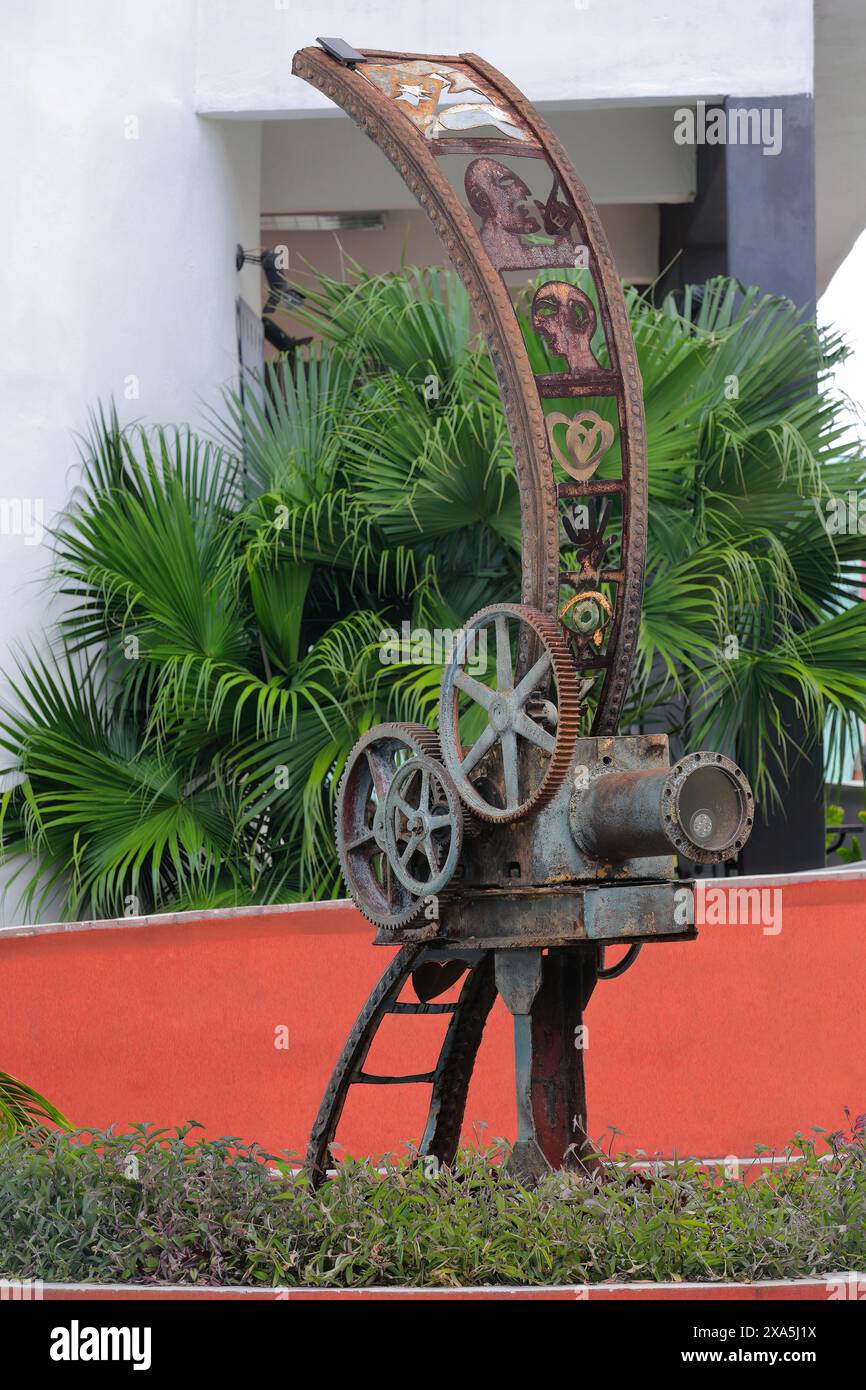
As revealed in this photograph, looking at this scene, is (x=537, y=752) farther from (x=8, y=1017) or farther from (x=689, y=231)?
(x=689, y=231)

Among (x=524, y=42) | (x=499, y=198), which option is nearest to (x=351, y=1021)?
(x=499, y=198)

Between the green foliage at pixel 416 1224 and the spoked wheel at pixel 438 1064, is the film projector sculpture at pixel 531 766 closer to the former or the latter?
the spoked wheel at pixel 438 1064

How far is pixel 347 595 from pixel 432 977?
4.00 m

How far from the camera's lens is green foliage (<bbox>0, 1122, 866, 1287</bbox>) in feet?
13.6

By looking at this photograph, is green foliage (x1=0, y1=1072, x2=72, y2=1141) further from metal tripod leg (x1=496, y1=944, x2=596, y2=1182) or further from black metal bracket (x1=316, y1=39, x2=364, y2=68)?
black metal bracket (x1=316, y1=39, x2=364, y2=68)

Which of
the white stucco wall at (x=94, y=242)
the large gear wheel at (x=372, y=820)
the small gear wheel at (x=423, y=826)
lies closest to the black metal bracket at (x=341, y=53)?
the large gear wheel at (x=372, y=820)

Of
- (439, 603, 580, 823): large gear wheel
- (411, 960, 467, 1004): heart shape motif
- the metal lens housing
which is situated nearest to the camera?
the metal lens housing

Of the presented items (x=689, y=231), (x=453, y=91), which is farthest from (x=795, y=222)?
(x=453, y=91)

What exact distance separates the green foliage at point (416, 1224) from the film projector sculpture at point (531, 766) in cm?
24

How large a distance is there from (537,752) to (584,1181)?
1.10m

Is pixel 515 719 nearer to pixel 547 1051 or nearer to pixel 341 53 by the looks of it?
pixel 547 1051

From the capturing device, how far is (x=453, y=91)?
204 inches

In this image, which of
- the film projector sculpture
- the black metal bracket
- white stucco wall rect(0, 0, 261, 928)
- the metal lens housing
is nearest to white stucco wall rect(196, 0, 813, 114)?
white stucco wall rect(0, 0, 261, 928)

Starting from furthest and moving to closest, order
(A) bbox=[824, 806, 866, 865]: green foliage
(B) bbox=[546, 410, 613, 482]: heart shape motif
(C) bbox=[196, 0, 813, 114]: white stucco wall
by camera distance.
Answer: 1. (A) bbox=[824, 806, 866, 865]: green foliage
2. (C) bbox=[196, 0, 813, 114]: white stucco wall
3. (B) bbox=[546, 410, 613, 482]: heart shape motif
